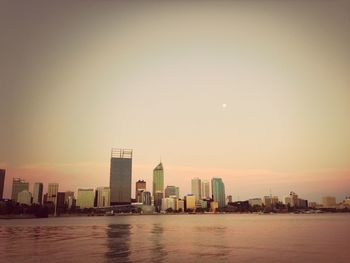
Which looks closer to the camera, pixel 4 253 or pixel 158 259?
pixel 158 259

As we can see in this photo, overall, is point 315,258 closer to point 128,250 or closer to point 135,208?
point 128,250

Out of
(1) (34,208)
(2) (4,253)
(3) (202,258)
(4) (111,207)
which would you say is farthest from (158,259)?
(4) (111,207)

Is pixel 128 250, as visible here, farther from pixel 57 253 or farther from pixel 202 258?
pixel 202 258

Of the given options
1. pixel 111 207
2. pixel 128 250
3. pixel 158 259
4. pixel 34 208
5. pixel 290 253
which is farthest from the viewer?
pixel 111 207

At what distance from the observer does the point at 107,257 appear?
16.6 m

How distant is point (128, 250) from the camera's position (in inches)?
766

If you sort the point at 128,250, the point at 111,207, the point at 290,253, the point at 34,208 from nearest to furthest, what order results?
the point at 290,253, the point at 128,250, the point at 34,208, the point at 111,207

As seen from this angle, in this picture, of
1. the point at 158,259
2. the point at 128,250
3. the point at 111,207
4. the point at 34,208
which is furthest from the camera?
the point at 111,207

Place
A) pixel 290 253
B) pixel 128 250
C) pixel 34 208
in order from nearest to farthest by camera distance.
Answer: pixel 290 253 < pixel 128 250 < pixel 34 208

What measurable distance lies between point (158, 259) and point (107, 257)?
2.59m

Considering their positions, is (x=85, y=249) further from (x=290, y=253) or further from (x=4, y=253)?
→ (x=290, y=253)

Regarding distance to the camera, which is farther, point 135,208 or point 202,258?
point 135,208

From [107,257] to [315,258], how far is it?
10281 millimetres

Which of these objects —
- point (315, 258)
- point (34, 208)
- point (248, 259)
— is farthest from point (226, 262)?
point (34, 208)
